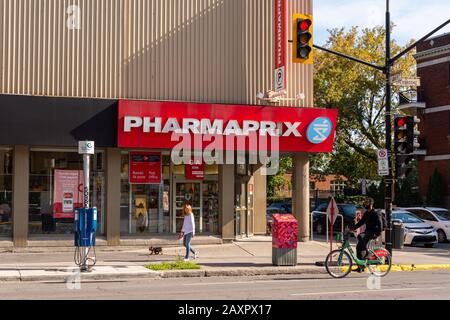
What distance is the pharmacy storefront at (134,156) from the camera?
65.2 feet

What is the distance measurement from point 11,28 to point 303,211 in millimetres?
11665

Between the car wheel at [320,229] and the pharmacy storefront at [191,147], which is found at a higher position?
the pharmacy storefront at [191,147]

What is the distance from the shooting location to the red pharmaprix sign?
20438mm

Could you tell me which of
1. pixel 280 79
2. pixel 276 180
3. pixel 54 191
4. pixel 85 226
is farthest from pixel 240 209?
pixel 276 180

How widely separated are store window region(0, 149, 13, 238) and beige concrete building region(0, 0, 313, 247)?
0.11 feet

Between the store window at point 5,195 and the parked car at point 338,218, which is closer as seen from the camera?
the store window at point 5,195

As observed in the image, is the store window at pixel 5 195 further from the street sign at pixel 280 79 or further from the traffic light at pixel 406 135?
the traffic light at pixel 406 135

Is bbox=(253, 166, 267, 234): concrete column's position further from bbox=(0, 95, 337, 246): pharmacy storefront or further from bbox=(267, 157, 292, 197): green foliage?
bbox=(267, 157, 292, 197): green foliage

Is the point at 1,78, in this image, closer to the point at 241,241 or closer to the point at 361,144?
the point at 241,241

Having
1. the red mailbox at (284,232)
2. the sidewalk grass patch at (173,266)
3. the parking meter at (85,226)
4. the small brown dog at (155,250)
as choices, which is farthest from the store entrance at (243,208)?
the parking meter at (85,226)

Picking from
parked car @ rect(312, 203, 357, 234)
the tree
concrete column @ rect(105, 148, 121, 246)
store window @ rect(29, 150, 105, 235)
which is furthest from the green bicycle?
the tree

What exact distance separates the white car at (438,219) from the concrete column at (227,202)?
11.5 m

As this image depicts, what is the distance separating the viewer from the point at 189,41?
21672 millimetres
